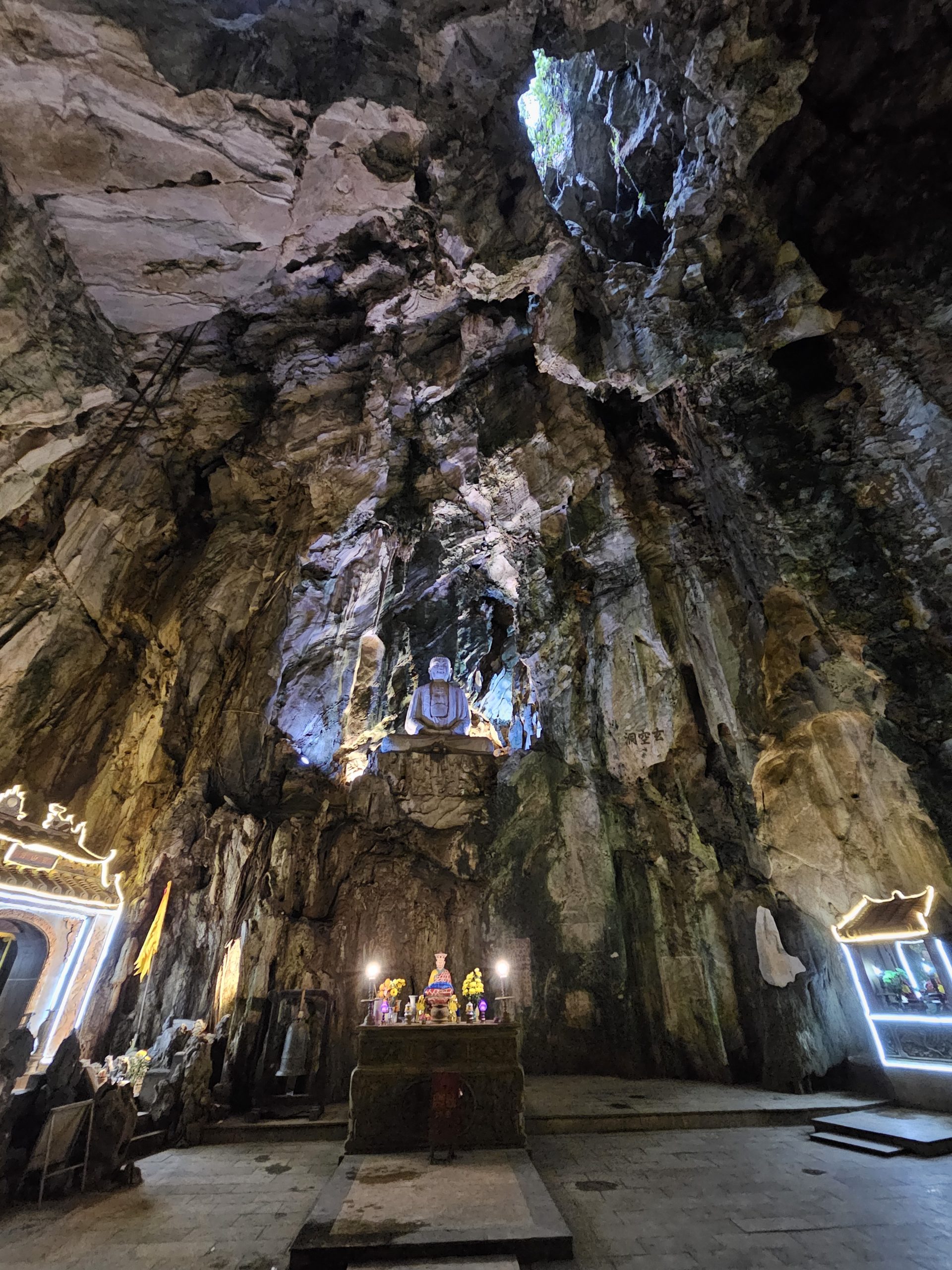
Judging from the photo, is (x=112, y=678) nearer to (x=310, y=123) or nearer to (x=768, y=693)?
(x=310, y=123)

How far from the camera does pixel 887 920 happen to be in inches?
342

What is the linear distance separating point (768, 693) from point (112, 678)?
523 inches

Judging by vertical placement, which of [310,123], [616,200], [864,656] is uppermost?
[616,200]

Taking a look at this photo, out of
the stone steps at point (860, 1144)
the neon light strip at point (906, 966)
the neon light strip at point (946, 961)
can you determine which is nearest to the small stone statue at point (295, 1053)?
the stone steps at point (860, 1144)

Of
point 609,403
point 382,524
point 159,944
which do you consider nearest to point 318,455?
point 382,524

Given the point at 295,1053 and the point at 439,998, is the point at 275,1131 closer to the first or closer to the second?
the point at 295,1053

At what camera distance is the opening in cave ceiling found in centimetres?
1502

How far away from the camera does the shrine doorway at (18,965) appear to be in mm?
7895

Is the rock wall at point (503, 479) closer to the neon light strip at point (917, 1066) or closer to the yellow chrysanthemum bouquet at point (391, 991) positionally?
the neon light strip at point (917, 1066)

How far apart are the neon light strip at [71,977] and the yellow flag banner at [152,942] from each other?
2996mm

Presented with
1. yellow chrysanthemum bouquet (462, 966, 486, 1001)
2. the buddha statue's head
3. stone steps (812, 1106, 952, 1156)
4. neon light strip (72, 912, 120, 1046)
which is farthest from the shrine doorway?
the buddha statue's head

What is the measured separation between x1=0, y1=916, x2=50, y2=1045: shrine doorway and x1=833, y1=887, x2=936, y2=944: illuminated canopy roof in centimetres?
1292

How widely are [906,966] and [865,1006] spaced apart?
1160 mm

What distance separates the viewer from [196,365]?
1236cm
